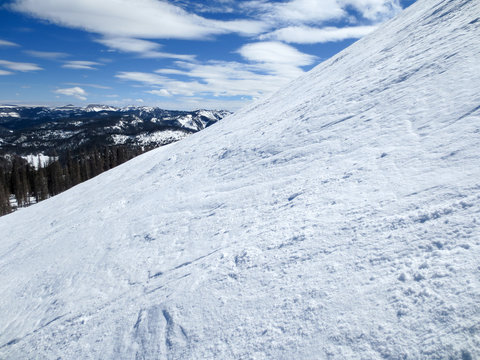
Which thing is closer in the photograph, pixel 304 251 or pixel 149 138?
pixel 304 251

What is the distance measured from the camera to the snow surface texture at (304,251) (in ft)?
10.9

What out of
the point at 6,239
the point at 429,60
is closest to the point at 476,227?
the point at 429,60

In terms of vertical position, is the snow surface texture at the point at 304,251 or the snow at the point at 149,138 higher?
the snow at the point at 149,138

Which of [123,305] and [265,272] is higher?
[265,272]

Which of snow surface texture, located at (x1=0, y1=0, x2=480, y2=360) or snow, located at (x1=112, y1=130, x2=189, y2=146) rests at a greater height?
snow, located at (x1=112, y1=130, x2=189, y2=146)

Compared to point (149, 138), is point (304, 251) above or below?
below

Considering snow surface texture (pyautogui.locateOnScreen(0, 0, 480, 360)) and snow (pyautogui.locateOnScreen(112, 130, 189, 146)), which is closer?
snow surface texture (pyautogui.locateOnScreen(0, 0, 480, 360))

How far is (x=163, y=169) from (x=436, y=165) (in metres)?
11.2

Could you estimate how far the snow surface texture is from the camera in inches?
130

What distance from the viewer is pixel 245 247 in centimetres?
530

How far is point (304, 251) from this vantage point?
4609 mm

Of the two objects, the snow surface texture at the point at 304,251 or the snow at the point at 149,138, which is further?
the snow at the point at 149,138

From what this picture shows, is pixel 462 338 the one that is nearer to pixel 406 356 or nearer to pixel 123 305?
pixel 406 356

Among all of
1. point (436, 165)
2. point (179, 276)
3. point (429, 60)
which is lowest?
point (179, 276)
